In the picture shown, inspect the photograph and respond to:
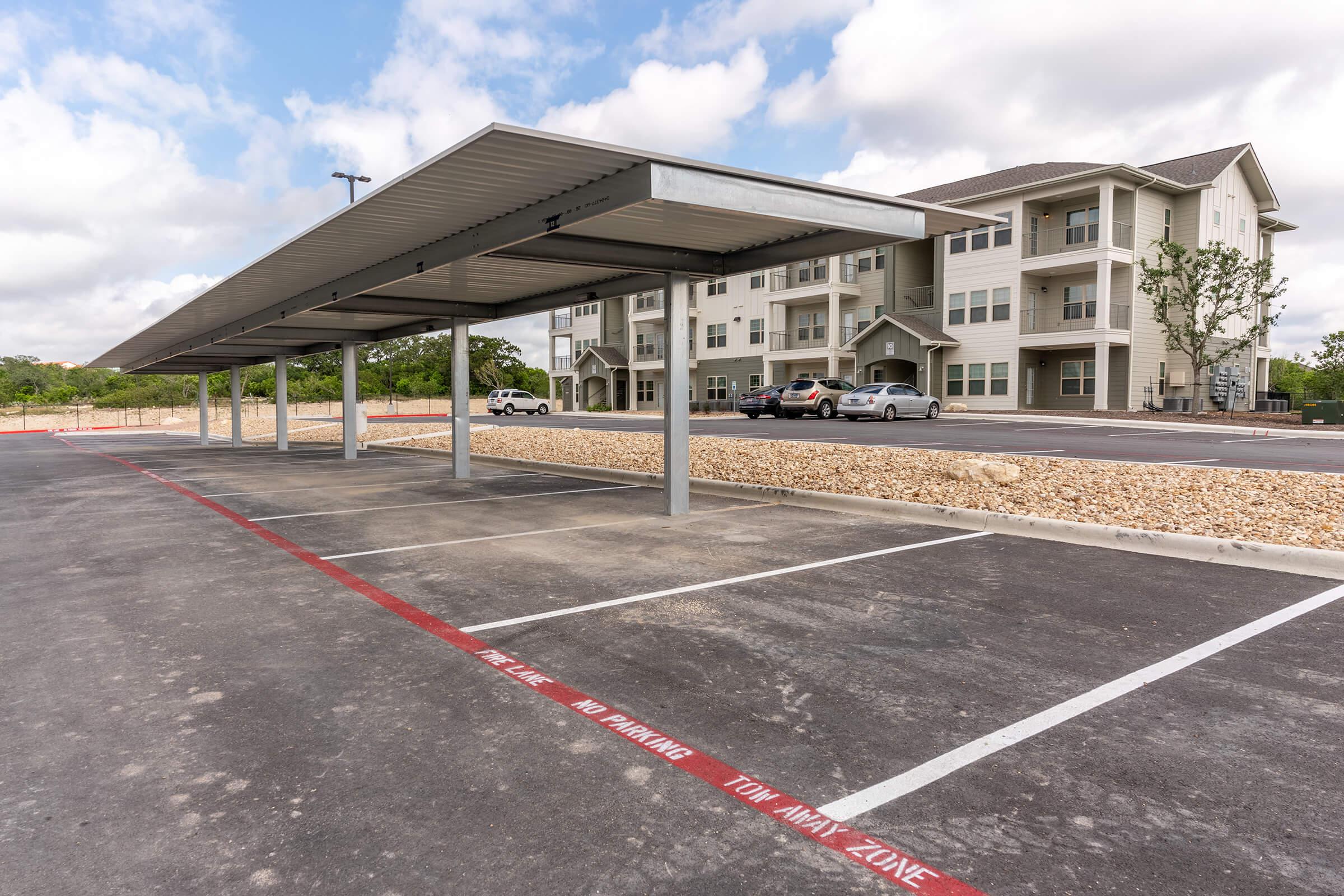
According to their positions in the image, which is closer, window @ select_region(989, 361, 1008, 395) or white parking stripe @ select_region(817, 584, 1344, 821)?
white parking stripe @ select_region(817, 584, 1344, 821)

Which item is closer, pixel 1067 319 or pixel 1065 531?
pixel 1065 531

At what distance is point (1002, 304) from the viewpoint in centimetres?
3494

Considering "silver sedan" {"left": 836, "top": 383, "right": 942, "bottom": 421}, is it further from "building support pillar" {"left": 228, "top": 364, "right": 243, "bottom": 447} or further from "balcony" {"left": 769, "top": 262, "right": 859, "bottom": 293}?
"building support pillar" {"left": 228, "top": 364, "right": 243, "bottom": 447}

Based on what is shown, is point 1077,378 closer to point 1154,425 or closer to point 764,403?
point 1154,425

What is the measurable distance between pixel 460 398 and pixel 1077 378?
96.3 ft

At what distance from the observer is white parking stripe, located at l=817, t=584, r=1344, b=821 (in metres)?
3.06

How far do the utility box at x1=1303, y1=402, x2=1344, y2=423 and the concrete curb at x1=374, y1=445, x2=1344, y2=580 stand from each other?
25.2 metres

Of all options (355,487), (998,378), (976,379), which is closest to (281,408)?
(355,487)

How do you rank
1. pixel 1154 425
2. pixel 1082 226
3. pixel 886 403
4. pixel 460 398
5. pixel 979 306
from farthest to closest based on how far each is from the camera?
pixel 979 306
pixel 1082 226
pixel 886 403
pixel 1154 425
pixel 460 398

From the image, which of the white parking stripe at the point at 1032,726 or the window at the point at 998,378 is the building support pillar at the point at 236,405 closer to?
the white parking stripe at the point at 1032,726

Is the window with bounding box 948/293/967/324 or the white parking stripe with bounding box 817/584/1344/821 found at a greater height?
the window with bounding box 948/293/967/324

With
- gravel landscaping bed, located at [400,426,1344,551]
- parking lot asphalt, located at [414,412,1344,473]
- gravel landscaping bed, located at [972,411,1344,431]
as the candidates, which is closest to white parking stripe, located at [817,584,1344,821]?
gravel landscaping bed, located at [400,426,1344,551]

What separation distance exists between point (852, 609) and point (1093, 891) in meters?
3.17

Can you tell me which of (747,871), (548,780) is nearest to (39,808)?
(548,780)
